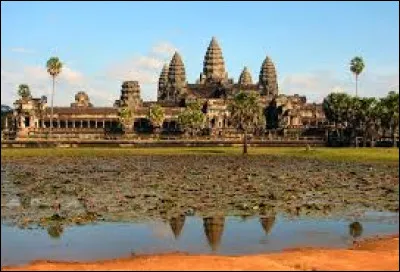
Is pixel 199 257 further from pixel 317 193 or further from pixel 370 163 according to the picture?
pixel 370 163

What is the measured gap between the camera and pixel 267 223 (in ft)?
70.0

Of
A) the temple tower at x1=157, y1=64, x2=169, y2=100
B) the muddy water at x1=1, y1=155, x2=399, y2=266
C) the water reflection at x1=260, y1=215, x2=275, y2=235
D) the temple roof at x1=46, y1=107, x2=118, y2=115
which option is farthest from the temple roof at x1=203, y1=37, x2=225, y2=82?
the water reflection at x1=260, y1=215, x2=275, y2=235

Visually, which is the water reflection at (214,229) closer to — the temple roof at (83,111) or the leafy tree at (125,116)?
the leafy tree at (125,116)

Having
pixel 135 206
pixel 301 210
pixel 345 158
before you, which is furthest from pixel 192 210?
pixel 345 158

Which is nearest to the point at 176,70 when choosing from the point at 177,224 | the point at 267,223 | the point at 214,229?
the point at 267,223

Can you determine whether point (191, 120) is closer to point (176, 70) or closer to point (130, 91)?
point (130, 91)

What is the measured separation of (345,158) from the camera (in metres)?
57.7

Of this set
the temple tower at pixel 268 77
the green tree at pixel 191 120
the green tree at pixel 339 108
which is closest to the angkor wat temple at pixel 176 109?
the temple tower at pixel 268 77

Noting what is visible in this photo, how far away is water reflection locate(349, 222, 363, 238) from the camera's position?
19.7 metres

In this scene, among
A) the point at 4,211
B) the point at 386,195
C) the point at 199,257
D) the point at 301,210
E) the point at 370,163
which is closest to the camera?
the point at 199,257

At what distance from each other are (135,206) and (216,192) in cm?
562

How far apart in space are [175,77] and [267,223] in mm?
126751

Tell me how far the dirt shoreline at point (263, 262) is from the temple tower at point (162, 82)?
135883 millimetres

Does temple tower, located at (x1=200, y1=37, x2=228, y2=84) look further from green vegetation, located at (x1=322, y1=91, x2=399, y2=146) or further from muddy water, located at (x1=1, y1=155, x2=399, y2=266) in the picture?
muddy water, located at (x1=1, y1=155, x2=399, y2=266)
